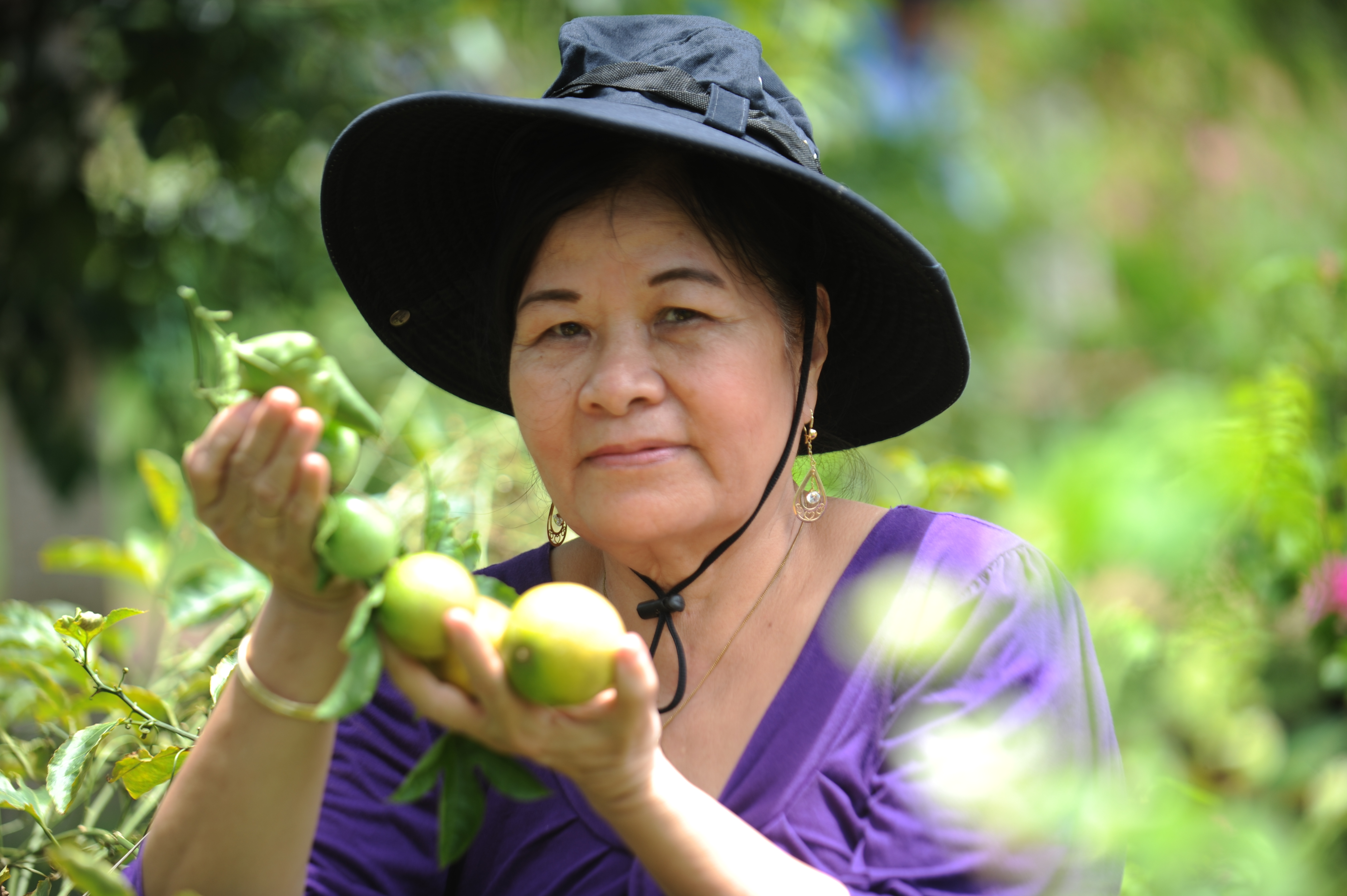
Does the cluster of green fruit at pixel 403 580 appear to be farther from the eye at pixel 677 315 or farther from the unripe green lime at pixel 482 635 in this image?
the eye at pixel 677 315

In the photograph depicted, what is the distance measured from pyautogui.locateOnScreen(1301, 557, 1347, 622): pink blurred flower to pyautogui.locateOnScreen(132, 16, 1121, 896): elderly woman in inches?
43.6

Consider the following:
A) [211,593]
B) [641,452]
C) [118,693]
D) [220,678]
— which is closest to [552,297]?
[641,452]

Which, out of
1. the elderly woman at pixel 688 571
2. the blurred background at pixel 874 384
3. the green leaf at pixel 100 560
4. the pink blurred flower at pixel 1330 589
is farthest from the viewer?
the pink blurred flower at pixel 1330 589

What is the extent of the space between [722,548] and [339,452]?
71cm

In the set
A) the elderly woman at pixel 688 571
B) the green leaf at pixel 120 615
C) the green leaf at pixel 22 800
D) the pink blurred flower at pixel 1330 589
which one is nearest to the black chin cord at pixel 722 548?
the elderly woman at pixel 688 571

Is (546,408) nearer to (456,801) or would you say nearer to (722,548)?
(722,548)

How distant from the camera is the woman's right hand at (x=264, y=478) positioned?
108cm

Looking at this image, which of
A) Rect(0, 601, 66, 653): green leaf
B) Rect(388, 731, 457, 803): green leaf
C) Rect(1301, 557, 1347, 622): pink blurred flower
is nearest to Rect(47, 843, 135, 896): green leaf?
Rect(388, 731, 457, 803): green leaf

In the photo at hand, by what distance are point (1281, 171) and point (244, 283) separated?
22.2 feet

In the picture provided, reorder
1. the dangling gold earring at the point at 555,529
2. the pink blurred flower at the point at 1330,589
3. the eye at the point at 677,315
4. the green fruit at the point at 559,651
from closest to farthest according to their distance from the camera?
the green fruit at the point at 559,651, the eye at the point at 677,315, the dangling gold earring at the point at 555,529, the pink blurred flower at the point at 1330,589

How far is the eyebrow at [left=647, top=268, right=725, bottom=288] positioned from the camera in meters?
1.52

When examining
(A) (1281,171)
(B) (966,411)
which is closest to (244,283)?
(B) (966,411)

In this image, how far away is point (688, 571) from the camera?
1.74 metres

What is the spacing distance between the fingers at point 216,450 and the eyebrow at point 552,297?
543mm
